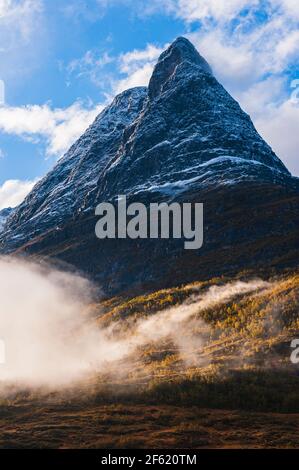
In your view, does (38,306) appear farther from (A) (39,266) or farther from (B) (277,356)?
(B) (277,356)

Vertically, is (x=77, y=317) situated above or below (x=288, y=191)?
below

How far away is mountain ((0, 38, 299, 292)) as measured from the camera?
9850 centimetres

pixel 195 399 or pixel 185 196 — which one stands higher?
pixel 185 196

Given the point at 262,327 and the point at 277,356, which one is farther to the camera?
the point at 262,327

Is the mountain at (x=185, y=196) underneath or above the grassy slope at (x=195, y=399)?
above

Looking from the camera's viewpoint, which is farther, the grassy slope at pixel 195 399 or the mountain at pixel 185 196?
the mountain at pixel 185 196

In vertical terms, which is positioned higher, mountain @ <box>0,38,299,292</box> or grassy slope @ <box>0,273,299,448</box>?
mountain @ <box>0,38,299,292</box>

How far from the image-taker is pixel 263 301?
6216 cm

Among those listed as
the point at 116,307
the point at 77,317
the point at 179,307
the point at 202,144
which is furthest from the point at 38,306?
the point at 202,144

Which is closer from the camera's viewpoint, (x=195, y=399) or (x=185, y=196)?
(x=195, y=399)

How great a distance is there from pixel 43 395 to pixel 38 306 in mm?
57041

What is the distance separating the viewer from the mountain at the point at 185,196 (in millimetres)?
98500

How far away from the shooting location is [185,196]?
12938cm

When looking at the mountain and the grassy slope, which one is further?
the mountain
